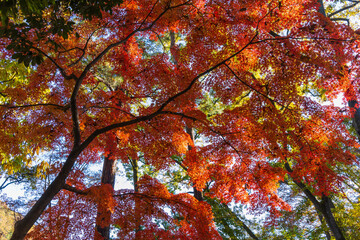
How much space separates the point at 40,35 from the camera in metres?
2.85

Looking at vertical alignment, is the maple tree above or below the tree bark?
above

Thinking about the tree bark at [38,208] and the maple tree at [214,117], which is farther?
the maple tree at [214,117]

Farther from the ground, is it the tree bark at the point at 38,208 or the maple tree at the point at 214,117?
the maple tree at the point at 214,117

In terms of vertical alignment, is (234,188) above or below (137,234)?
above

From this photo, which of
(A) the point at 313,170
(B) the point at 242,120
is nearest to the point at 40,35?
(B) the point at 242,120

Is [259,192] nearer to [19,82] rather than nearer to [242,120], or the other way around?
[242,120]

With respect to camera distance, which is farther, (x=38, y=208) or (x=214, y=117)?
(x=214, y=117)

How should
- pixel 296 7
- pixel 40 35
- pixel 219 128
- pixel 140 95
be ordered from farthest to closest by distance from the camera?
pixel 140 95
pixel 219 128
pixel 296 7
pixel 40 35

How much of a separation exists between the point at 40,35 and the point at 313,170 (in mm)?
5237

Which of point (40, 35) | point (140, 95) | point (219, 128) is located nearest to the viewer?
point (40, 35)

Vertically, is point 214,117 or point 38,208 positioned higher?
point 214,117

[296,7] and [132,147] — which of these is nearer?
[296,7]

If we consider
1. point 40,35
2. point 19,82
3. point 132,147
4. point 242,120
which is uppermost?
point 19,82

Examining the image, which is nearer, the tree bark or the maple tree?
the tree bark
